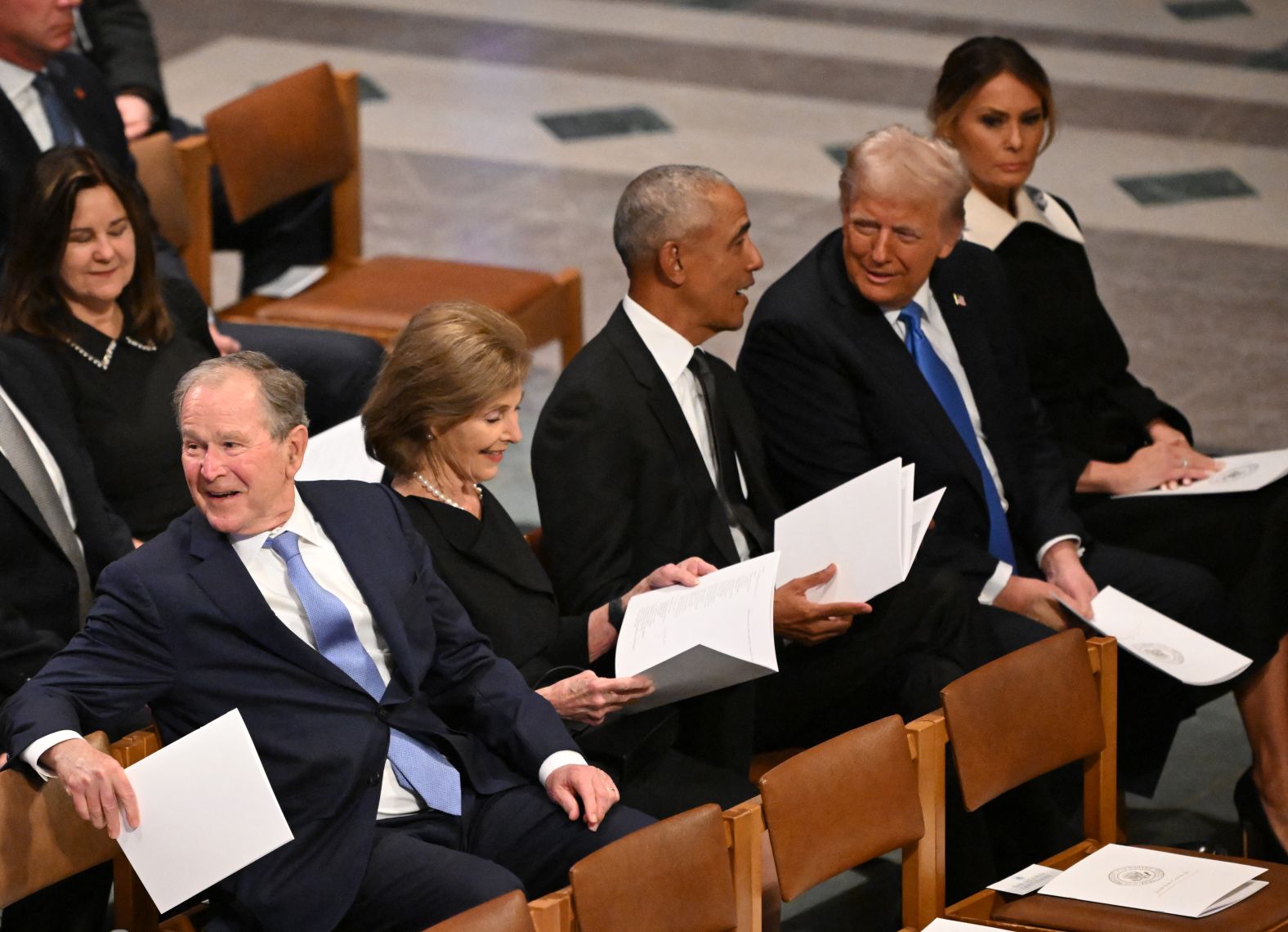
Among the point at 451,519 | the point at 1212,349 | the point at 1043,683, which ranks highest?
the point at 451,519

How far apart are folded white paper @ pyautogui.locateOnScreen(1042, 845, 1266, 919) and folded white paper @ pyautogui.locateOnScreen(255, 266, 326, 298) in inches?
120

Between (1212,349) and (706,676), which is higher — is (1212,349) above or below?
below

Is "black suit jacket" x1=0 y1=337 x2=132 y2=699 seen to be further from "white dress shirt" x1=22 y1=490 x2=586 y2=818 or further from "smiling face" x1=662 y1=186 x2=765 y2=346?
"smiling face" x1=662 y1=186 x2=765 y2=346

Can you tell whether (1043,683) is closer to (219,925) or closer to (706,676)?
(706,676)

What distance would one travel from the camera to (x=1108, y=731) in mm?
3205

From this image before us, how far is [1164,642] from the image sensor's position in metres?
3.60

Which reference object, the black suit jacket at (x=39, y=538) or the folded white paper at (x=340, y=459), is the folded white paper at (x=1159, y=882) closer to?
the folded white paper at (x=340, y=459)

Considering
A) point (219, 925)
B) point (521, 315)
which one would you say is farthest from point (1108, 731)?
point (521, 315)

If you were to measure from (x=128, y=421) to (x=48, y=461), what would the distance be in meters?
0.35

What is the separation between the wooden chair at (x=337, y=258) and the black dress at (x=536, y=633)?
6.44 feet

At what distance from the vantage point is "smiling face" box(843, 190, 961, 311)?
3.70 m

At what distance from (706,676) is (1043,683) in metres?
0.57

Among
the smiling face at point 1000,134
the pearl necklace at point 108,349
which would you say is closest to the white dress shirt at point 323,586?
the pearl necklace at point 108,349

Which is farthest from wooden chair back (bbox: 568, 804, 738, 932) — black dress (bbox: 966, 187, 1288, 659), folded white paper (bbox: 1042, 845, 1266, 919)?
black dress (bbox: 966, 187, 1288, 659)
